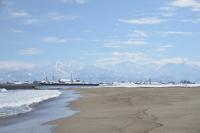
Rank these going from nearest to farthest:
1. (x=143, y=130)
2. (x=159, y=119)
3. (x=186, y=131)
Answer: (x=186, y=131) → (x=143, y=130) → (x=159, y=119)

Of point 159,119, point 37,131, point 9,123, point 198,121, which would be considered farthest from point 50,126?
point 198,121

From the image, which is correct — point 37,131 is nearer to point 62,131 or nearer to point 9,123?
point 62,131

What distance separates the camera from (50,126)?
19406 mm

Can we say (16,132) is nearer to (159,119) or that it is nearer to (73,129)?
(73,129)

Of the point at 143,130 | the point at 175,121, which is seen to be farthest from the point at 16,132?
the point at 175,121

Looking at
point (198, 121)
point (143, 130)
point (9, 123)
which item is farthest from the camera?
point (9, 123)

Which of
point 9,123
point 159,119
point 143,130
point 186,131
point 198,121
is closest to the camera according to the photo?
point 186,131

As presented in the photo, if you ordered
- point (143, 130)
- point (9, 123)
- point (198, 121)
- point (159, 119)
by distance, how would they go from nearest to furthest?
point (143, 130)
point (198, 121)
point (159, 119)
point (9, 123)

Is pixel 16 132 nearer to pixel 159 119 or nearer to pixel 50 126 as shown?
pixel 50 126

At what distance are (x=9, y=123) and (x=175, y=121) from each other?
354 inches

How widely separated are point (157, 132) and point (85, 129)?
3.61 metres

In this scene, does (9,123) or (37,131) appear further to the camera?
(9,123)

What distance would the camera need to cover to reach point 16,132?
1758cm

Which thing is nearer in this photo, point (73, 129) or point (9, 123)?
point (73, 129)
